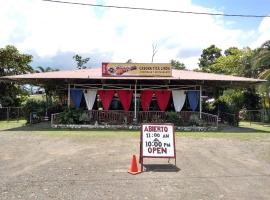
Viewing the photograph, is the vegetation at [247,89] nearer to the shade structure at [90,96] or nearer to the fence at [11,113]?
the shade structure at [90,96]

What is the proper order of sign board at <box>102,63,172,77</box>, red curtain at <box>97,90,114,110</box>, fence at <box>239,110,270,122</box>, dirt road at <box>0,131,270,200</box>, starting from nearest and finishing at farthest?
dirt road at <box>0,131,270,200</box>, sign board at <box>102,63,172,77</box>, red curtain at <box>97,90,114,110</box>, fence at <box>239,110,270,122</box>

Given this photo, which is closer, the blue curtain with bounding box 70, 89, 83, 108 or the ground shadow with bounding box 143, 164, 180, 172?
the ground shadow with bounding box 143, 164, 180, 172

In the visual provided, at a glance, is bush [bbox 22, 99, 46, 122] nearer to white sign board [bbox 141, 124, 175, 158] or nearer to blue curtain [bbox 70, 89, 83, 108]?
blue curtain [bbox 70, 89, 83, 108]

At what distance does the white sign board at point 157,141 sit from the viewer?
1152 cm

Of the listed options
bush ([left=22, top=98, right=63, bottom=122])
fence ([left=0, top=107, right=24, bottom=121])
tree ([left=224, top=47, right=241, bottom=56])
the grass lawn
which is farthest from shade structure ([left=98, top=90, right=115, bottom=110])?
tree ([left=224, top=47, right=241, bottom=56])

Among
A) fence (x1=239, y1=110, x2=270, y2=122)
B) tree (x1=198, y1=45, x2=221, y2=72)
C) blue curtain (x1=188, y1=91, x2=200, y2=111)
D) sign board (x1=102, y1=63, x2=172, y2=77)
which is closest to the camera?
sign board (x1=102, y1=63, x2=172, y2=77)

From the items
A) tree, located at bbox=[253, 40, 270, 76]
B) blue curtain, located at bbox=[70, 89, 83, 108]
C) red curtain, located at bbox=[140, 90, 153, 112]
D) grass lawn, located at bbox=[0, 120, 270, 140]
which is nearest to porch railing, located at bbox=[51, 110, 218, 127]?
red curtain, located at bbox=[140, 90, 153, 112]

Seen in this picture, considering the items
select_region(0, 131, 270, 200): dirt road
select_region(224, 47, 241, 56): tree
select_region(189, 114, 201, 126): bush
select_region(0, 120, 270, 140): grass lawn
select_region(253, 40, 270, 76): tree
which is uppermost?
select_region(224, 47, 241, 56): tree

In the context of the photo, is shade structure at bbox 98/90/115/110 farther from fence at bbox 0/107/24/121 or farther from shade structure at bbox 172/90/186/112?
fence at bbox 0/107/24/121

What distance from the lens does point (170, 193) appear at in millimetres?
8547

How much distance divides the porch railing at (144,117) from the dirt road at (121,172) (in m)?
8.01

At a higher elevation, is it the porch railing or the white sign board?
the porch railing

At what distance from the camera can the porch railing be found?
80.9 feet

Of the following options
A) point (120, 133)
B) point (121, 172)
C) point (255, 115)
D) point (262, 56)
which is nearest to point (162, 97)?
point (120, 133)
